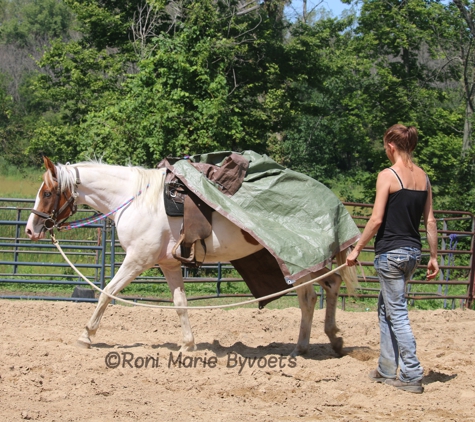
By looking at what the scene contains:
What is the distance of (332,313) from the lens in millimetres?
5855

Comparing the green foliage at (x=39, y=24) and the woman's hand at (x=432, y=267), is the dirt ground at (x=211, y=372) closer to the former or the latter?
the woman's hand at (x=432, y=267)

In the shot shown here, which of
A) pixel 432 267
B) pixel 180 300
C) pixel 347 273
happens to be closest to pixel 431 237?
pixel 432 267

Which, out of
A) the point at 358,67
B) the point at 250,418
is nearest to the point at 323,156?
the point at 358,67

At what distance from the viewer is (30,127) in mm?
31281

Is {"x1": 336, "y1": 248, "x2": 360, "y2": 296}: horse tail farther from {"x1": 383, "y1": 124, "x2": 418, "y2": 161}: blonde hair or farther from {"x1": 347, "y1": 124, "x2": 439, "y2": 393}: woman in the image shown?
{"x1": 383, "y1": 124, "x2": 418, "y2": 161}: blonde hair

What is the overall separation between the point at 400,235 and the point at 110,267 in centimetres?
598

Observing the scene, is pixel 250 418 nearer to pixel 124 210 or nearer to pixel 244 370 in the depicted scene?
pixel 244 370

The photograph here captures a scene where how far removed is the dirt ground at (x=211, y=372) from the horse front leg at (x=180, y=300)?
13 cm

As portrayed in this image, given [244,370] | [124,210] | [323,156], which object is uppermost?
[323,156]

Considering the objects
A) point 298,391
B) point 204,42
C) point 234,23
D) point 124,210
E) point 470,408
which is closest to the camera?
point 470,408

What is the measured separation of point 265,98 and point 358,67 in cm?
320

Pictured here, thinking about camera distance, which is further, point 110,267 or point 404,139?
point 110,267

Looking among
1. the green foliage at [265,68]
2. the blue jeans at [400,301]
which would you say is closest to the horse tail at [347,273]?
the blue jeans at [400,301]

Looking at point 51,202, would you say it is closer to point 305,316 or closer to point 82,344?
point 82,344
